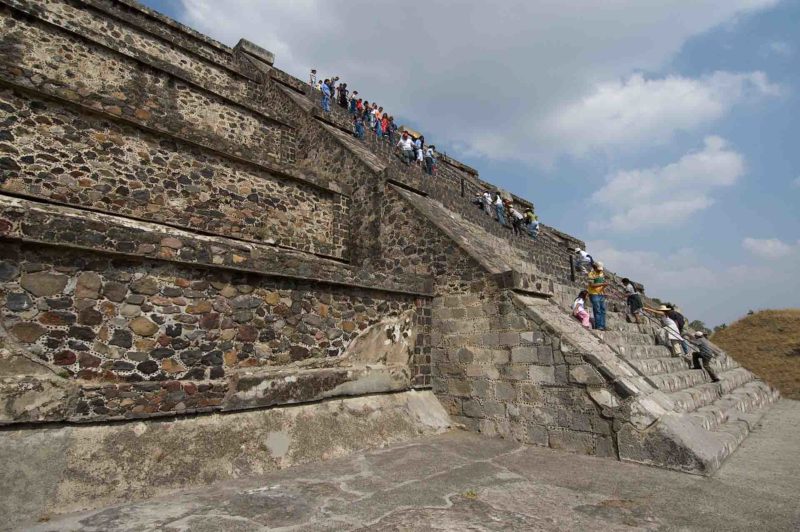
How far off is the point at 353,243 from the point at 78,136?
186 inches

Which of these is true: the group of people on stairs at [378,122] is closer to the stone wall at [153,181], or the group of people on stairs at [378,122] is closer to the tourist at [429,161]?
the tourist at [429,161]

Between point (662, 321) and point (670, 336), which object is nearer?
point (670, 336)

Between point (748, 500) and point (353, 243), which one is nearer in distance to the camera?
point (748, 500)

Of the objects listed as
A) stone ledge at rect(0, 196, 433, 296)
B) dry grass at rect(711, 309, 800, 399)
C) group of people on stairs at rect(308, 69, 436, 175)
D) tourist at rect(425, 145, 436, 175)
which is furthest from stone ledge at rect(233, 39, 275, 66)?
dry grass at rect(711, 309, 800, 399)

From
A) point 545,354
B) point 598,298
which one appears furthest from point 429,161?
point 545,354

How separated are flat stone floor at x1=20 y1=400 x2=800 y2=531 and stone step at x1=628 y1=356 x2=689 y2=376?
2118 mm

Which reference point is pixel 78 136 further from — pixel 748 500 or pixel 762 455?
pixel 762 455

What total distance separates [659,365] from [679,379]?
0.37m

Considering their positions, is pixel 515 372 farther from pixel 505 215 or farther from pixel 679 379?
pixel 505 215

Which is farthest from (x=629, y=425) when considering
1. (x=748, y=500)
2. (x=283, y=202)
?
(x=283, y=202)

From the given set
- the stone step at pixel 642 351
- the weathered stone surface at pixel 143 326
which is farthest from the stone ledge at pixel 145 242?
the stone step at pixel 642 351

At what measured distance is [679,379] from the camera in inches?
301

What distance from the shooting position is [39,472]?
332 cm

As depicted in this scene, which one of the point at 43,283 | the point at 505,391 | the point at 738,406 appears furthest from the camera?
the point at 738,406
